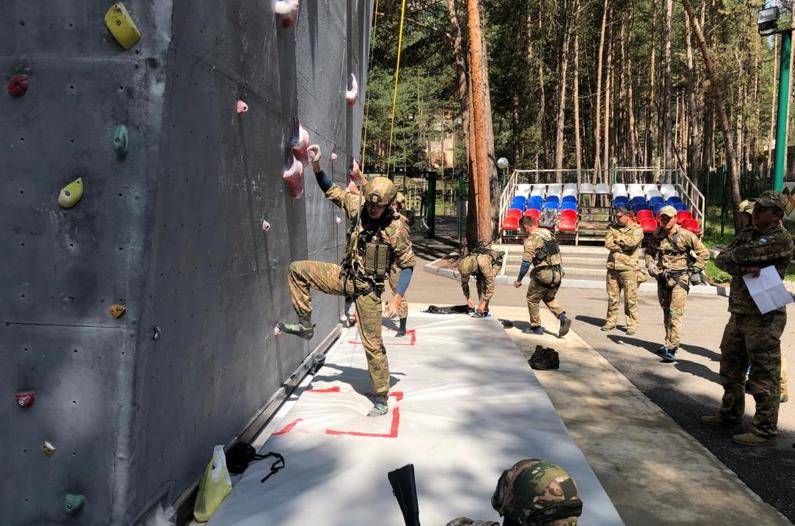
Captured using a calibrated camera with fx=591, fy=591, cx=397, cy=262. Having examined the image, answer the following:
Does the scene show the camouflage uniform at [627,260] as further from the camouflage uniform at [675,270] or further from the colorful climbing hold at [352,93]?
the colorful climbing hold at [352,93]

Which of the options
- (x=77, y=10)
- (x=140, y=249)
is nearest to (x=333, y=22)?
(x=77, y=10)

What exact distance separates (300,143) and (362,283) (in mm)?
1369

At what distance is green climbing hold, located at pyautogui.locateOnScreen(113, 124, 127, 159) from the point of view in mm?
2568

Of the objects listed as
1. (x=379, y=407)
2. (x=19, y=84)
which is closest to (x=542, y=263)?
(x=379, y=407)

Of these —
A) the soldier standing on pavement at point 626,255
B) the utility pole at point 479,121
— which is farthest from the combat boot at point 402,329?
the utility pole at point 479,121

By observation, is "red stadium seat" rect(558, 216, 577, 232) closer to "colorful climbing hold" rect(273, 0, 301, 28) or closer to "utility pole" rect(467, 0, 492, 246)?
"utility pole" rect(467, 0, 492, 246)

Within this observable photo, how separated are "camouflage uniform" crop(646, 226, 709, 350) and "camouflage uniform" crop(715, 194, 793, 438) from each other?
84.8 inches

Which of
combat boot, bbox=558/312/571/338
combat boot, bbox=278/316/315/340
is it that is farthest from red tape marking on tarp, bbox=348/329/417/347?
combat boot, bbox=278/316/315/340

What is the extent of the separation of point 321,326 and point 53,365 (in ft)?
13.8

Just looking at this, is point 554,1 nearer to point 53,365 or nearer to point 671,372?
point 671,372

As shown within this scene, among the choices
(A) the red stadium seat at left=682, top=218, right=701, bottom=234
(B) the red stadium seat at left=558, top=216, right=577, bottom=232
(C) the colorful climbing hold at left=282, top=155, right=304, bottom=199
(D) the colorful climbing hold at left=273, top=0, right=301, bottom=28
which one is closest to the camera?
(D) the colorful climbing hold at left=273, top=0, right=301, bottom=28

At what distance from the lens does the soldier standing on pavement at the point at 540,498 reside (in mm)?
1649

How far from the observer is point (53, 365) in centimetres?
269

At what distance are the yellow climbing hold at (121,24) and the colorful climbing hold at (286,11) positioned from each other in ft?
6.54
